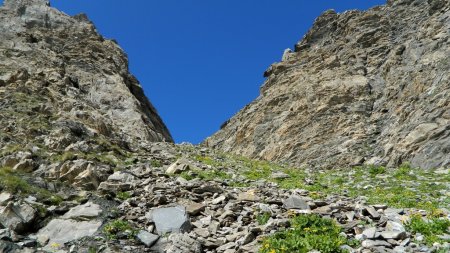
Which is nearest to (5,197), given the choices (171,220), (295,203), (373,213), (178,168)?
(171,220)

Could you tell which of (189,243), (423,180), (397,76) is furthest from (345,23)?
(189,243)

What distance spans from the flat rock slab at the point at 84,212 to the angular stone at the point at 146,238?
2.06 m

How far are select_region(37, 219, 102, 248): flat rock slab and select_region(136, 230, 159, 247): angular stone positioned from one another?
135 cm

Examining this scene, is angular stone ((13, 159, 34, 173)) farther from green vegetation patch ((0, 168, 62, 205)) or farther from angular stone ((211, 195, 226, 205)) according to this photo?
angular stone ((211, 195, 226, 205))

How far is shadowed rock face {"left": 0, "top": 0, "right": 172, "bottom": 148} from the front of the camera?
76.8 ft

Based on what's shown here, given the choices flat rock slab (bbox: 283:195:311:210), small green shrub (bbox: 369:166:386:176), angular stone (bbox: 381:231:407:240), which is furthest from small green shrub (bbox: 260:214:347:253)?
small green shrub (bbox: 369:166:386:176)

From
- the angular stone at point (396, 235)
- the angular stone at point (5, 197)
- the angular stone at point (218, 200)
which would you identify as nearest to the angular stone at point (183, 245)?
the angular stone at point (218, 200)

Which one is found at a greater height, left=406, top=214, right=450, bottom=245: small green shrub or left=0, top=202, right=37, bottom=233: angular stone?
left=0, top=202, right=37, bottom=233: angular stone

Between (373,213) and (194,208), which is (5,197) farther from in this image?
(373,213)

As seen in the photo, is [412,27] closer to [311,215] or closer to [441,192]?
[441,192]

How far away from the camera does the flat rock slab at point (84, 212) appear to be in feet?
42.5

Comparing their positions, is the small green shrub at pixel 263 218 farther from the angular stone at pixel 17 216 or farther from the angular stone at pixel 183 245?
the angular stone at pixel 17 216

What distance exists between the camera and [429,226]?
10258 mm

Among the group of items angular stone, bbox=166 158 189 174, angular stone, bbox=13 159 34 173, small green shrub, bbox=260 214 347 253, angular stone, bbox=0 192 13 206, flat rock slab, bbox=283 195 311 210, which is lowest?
small green shrub, bbox=260 214 347 253
